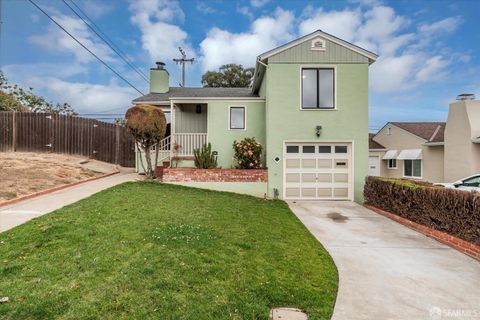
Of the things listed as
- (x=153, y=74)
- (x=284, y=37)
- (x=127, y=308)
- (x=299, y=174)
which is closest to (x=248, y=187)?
(x=299, y=174)

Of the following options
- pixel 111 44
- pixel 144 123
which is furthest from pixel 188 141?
pixel 111 44

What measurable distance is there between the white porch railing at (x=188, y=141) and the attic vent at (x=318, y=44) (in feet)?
20.7

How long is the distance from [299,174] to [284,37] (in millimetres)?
11297

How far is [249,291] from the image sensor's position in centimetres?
351

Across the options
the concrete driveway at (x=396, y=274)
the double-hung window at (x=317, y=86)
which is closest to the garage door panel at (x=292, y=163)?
the double-hung window at (x=317, y=86)

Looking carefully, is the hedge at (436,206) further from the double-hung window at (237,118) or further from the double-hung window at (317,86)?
the double-hung window at (237,118)

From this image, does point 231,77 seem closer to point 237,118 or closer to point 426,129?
point 426,129

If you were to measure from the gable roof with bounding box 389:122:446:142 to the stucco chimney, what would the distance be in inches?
721

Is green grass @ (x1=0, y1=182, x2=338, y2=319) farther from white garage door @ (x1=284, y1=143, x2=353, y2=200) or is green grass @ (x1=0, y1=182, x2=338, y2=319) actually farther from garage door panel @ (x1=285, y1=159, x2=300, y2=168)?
garage door panel @ (x1=285, y1=159, x2=300, y2=168)

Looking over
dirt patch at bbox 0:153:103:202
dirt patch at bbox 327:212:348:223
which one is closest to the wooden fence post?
dirt patch at bbox 0:153:103:202

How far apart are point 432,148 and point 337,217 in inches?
557

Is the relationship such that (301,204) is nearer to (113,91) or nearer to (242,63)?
(113,91)

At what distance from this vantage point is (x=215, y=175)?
1127 centimetres

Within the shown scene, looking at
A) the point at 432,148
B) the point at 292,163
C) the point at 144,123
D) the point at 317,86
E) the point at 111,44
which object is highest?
the point at 111,44
